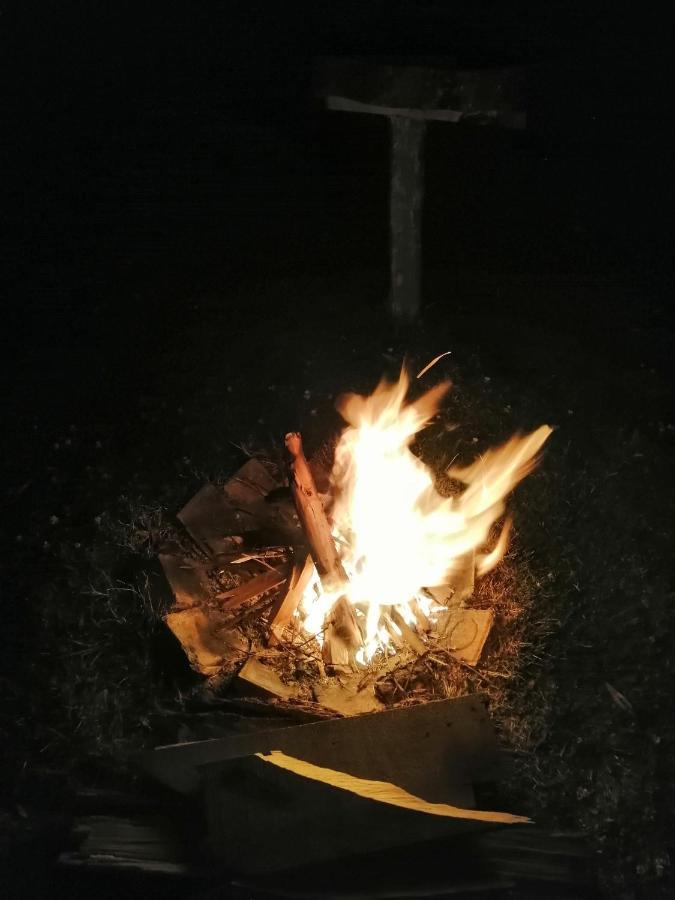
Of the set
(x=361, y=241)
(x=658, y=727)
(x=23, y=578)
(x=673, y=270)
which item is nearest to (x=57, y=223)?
(x=361, y=241)

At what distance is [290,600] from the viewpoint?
298 centimetres

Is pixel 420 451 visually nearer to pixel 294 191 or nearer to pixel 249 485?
pixel 249 485

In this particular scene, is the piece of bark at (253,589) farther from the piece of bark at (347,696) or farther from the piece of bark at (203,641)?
the piece of bark at (347,696)

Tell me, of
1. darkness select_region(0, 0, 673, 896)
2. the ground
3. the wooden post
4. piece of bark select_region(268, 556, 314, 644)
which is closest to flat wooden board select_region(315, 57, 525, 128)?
the wooden post

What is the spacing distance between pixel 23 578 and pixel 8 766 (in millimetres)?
686

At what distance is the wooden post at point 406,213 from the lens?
349 cm

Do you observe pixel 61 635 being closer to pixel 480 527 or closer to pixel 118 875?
pixel 118 875

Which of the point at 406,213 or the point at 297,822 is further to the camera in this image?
the point at 406,213

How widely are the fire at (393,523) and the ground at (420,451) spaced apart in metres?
0.22

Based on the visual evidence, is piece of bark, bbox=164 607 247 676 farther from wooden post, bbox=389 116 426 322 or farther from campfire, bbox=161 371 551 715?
wooden post, bbox=389 116 426 322

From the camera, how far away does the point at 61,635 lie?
3.10 m

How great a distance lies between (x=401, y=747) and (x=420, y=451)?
1.22 m

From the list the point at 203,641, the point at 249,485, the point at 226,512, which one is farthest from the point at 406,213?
the point at 203,641

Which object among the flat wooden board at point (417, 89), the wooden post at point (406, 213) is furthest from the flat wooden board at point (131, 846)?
the flat wooden board at point (417, 89)
